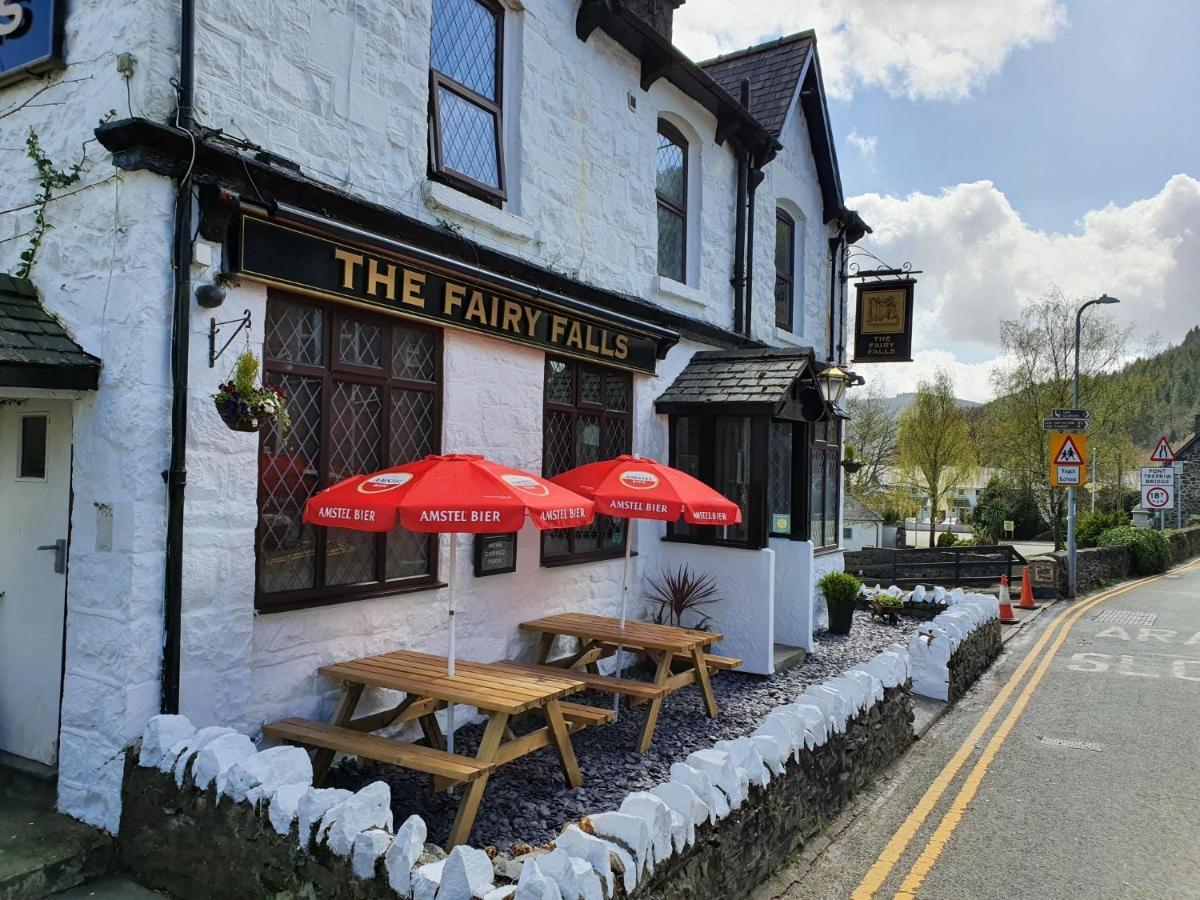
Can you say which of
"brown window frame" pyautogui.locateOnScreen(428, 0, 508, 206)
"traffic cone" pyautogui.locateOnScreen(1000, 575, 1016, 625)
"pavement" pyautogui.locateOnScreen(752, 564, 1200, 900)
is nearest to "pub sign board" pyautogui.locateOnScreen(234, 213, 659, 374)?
"brown window frame" pyautogui.locateOnScreen(428, 0, 508, 206)

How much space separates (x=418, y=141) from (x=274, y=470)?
2.87m

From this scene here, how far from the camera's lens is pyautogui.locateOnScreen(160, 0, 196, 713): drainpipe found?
477 centimetres

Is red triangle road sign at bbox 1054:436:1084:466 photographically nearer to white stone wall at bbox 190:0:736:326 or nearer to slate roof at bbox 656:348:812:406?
white stone wall at bbox 190:0:736:326

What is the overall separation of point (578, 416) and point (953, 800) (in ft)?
15.9

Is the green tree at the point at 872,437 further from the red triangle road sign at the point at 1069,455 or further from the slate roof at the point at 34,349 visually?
Result: the slate roof at the point at 34,349

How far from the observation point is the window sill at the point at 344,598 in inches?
212

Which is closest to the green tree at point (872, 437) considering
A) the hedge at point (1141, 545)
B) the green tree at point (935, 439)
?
the green tree at point (935, 439)

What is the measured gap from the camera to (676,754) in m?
6.54

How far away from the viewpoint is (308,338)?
18.9 feet

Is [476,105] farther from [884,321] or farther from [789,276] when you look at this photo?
[884,321]

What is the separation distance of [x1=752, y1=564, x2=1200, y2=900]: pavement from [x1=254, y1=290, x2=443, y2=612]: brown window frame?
133 inches

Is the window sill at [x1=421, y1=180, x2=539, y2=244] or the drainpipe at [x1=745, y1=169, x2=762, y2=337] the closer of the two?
the window sill at [x1=421, y1=180, x2=539, y2=244]

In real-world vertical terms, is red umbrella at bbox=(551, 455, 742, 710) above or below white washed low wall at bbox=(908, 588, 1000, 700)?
above

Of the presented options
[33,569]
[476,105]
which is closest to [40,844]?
[33,569]
